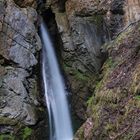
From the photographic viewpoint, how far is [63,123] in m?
11.5

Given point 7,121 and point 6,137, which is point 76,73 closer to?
point 7,121

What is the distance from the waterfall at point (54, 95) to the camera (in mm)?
11148

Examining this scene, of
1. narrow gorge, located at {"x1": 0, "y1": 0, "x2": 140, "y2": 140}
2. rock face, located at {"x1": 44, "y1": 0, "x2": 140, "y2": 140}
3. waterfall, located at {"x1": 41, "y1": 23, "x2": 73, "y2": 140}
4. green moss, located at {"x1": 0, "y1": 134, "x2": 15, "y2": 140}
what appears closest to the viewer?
green moss, located at {"x1": 0, "y1": 134, "x2": 15, "y2": 140}

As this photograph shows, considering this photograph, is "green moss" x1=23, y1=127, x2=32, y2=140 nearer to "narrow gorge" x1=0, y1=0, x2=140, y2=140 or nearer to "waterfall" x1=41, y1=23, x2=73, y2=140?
"narrow gorge" x1=0, y1=0, x2=140, y2=140

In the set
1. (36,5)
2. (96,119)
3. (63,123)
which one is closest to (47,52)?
(36,5)

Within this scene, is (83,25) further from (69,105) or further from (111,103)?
(111,103)

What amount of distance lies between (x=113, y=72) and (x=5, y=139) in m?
4.23

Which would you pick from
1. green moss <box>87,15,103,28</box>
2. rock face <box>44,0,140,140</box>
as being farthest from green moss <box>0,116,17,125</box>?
green moss <box>87,15,103,28</box>

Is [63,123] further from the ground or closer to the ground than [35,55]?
closer to the ground

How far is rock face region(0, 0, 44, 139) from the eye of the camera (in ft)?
33.2

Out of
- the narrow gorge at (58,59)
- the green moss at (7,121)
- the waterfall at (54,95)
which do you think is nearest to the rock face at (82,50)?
the narrow gorge at (58,59)

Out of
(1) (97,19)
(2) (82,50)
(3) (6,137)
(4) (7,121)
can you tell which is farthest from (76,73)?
(3) (6,137)

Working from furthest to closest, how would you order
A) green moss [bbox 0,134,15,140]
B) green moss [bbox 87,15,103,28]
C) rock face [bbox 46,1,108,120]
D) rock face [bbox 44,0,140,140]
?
green moss [bbox 87,15,103,28] < rock face [bbox 46,1,108,120] < rock face [bbox 44,0,140,140] < green moss [bbox 0,134,15,140]

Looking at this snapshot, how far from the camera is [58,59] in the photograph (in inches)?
517
